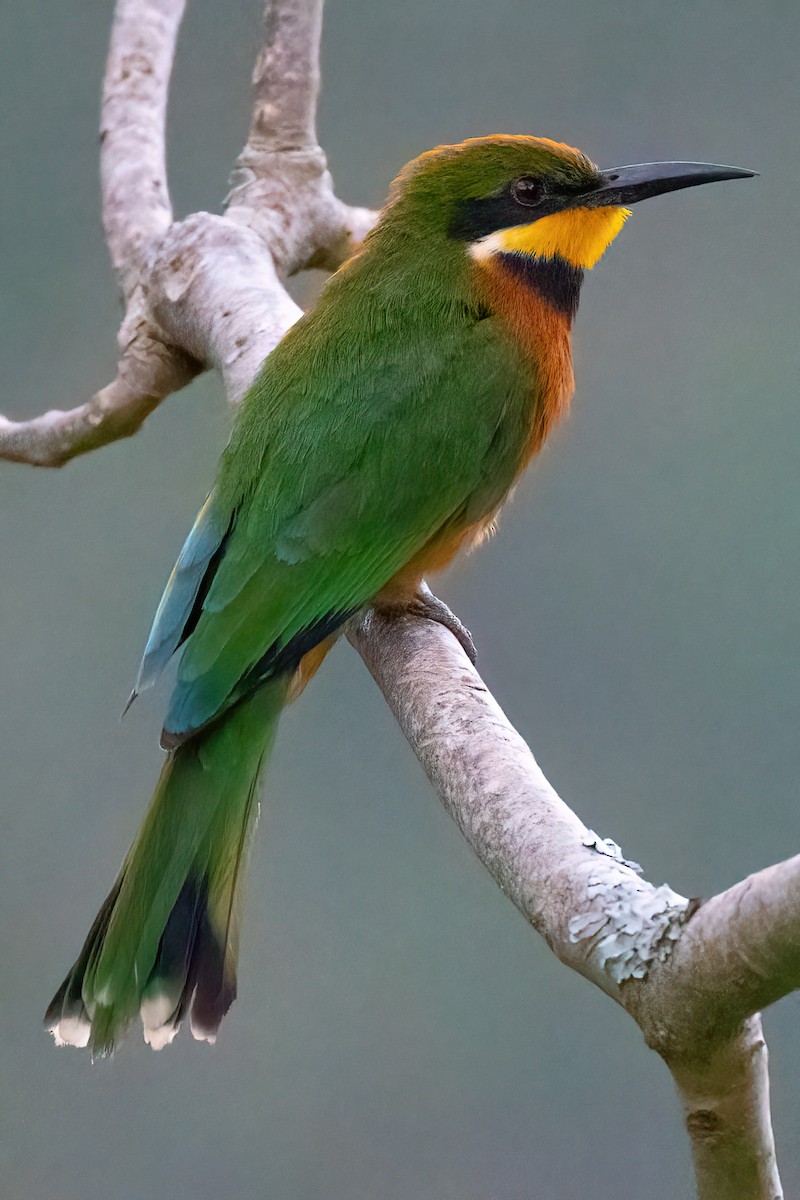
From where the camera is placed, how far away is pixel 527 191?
1.70 meters

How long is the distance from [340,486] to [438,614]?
19 centimetres

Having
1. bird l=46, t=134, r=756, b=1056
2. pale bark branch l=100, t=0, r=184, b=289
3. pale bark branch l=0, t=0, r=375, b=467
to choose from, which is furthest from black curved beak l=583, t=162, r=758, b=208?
pale bark branch l=100, t=0, r=184, b=289

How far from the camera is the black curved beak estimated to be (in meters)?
1.73

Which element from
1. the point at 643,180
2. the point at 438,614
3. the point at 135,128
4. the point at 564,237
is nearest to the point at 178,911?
the point at 438,614

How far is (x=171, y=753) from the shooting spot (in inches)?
55.7

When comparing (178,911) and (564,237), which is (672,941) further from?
(564,237)

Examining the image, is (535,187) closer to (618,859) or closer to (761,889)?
(618,859)

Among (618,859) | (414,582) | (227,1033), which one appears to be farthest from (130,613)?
(618,859)

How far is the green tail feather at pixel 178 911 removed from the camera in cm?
133

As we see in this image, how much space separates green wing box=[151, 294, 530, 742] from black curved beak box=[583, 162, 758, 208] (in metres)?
0.27

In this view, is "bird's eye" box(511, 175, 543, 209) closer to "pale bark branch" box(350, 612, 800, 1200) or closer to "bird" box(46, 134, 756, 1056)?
"bird" box(46, 134, 756, 1056)

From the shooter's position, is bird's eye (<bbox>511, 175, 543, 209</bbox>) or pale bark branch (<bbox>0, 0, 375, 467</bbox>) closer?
bird's eye (<bbox>511, 175, 543, 209</bbox>)

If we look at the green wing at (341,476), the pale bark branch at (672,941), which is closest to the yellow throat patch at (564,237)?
the green wing at (341,476)

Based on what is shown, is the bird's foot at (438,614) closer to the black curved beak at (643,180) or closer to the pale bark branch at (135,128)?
the black curved beak at (643,180)
